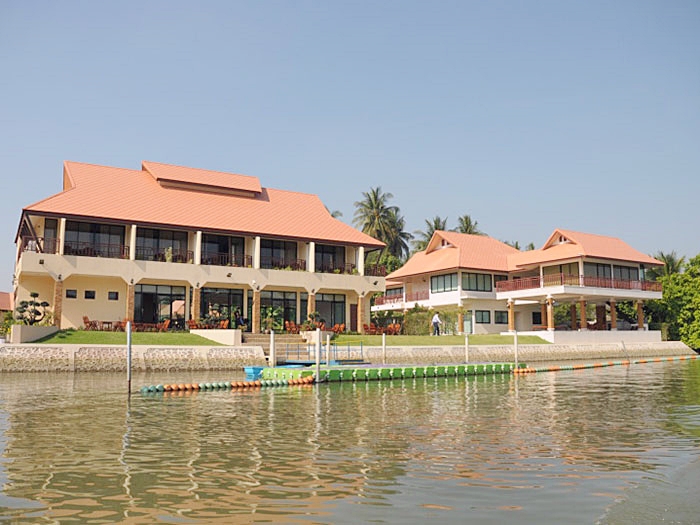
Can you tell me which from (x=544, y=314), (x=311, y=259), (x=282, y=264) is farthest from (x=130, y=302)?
(x=544, y=314)

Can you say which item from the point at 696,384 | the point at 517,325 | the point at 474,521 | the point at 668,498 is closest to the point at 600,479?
the point at 668,498

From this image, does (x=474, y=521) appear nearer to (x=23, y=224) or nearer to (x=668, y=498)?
(x=668, y=498)

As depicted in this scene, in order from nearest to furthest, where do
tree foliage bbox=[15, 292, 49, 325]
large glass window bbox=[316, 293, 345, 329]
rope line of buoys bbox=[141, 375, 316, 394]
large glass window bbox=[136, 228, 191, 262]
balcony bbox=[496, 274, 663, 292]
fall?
1. rope line of buoys bbox=[141, 375, 316, 394]
2. tree foliage bbox=[15, 292, 49, 325]
3. large glass window bbox=[136, 228, 191, 262]
4. large glass window bbox=[316, 293, 345, 329]
5. balcony bbox=[496, 274, 663, 292]

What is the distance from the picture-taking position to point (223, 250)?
43062 millimetres

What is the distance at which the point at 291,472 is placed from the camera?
32.9 ft

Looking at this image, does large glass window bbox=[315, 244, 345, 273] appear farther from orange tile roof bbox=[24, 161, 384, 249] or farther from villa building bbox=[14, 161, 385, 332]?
orange tile roof bbox=[24, 161, 384, 249]

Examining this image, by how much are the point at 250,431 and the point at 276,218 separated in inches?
1249

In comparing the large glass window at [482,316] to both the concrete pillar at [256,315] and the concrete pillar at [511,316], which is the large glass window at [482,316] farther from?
the concrete pillar at [256,315]

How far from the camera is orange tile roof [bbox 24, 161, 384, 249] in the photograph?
38.5 m

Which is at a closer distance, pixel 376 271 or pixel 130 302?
pixel 130 302

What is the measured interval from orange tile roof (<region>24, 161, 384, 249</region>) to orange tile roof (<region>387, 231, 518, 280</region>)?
35.3ft

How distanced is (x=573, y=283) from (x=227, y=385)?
34297 mm

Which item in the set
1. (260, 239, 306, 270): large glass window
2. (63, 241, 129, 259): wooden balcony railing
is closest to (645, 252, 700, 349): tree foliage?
(260, 239, 306, 270): large glass window

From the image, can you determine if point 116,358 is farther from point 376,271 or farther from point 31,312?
point 376,271
